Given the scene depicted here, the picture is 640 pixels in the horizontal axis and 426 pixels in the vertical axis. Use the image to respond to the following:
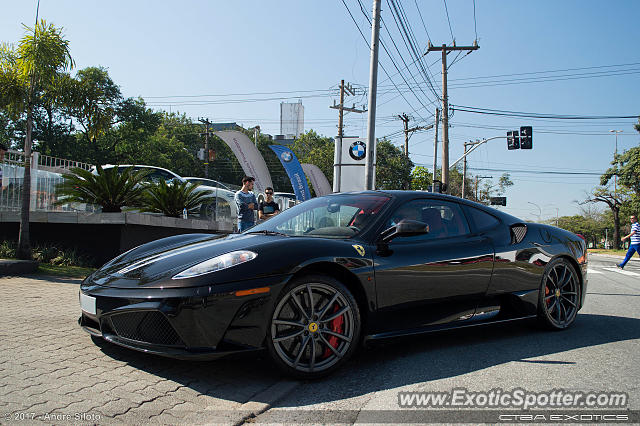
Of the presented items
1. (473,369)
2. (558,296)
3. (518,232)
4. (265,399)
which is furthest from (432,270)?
(558,296)

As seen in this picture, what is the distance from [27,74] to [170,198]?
11.1ft

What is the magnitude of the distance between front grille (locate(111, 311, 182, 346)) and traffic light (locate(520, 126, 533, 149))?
24551 millimetres

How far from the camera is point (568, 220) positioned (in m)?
98.4

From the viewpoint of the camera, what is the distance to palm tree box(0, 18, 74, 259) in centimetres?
801

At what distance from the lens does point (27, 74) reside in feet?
26.7

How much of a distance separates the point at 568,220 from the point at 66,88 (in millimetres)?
105848

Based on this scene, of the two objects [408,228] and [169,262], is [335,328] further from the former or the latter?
[169,262]

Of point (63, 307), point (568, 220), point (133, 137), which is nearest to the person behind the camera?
point (63, 307)

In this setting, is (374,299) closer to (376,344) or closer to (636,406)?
(376,344)

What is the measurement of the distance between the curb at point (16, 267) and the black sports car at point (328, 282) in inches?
175

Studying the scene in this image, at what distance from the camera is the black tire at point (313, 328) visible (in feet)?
9.52

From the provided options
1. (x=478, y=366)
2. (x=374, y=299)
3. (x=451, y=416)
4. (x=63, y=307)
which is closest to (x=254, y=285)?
(x=374, y=299)

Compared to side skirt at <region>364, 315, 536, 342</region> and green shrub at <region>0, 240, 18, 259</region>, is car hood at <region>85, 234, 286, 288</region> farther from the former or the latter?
green shrub at <region>0, 240, 18, 259</region>

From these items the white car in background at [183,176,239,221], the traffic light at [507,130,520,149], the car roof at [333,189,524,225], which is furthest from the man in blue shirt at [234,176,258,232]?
the traffic light at [507,130,520,149]
